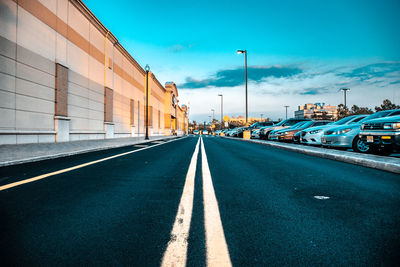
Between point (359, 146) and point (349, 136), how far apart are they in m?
0.72

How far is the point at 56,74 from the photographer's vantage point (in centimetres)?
1316

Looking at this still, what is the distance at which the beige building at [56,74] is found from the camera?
10234 mm

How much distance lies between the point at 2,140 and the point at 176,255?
1161cm

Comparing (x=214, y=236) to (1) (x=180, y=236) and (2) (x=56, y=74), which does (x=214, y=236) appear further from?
(2) (x=56, y=74)

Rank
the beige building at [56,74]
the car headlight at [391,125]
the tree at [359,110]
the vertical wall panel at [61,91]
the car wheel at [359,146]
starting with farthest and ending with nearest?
1. the tree at [359,110]
2. the vertical wall panel at [61,91]
3. the beige building at [56,74]
4. the car wheel at [359,146]
5. the car headlight at [391,125]

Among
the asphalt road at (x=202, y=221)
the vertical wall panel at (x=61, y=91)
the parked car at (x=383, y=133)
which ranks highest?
the vertical wall panel at (x=61, y=91)

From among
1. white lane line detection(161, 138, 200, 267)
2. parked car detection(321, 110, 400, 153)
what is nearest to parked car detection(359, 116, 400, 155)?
parked car detection(321, 110, 400, 153)

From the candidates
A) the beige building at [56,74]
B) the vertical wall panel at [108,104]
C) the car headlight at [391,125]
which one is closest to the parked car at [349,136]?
Answer: the car headlight at [391,125]

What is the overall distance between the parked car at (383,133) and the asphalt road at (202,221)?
3027mm

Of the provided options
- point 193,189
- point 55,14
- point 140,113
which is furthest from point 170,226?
point 140,113

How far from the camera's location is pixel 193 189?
3.36 m

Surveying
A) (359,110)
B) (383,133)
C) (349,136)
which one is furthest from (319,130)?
(359,110)

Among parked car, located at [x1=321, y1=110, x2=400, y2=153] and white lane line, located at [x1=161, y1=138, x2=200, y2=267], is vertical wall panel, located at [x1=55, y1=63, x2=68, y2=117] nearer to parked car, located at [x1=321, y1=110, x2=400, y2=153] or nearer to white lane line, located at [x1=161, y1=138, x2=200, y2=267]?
white lane line, located at [x1=161, y1=138, x2=200, y2=267]

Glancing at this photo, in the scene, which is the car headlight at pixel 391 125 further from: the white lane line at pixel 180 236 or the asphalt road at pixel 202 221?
the white lane line at pixel 180 236
